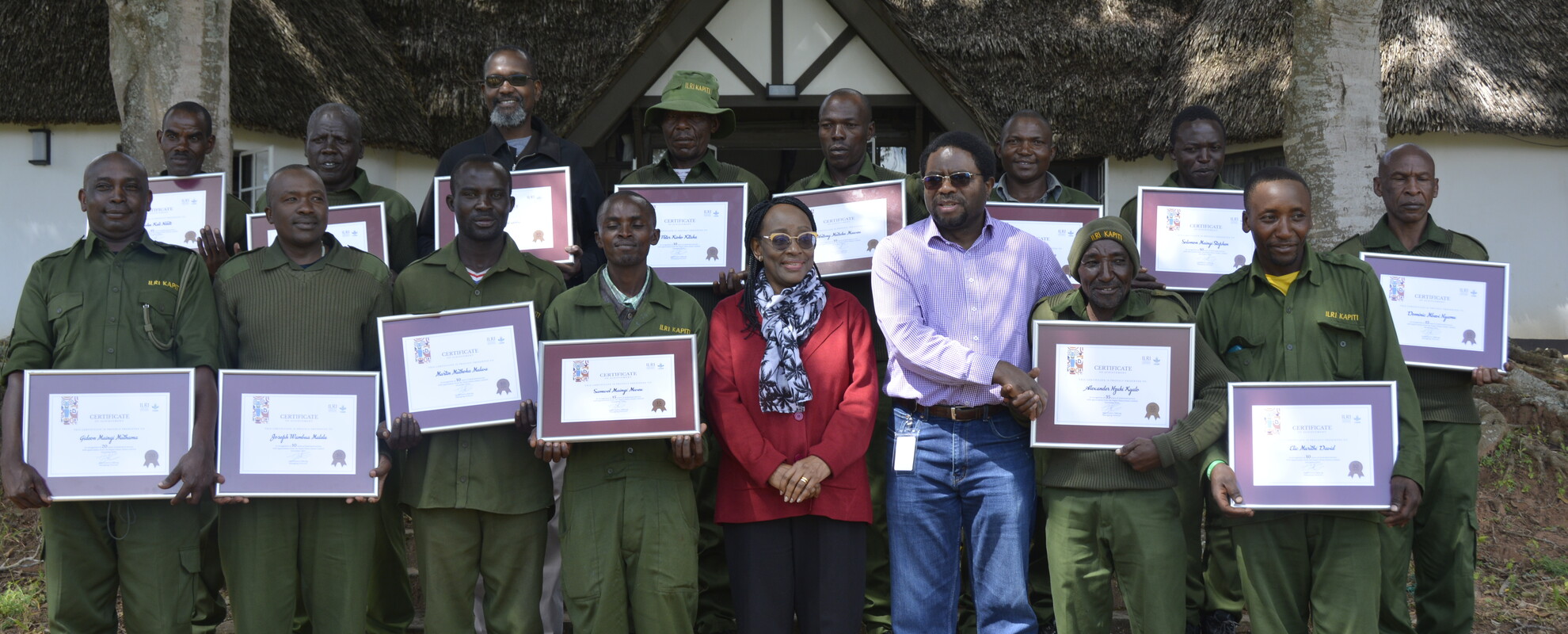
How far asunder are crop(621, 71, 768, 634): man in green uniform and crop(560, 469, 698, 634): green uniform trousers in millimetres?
792

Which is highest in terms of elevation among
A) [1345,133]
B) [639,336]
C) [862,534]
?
[1345,133]

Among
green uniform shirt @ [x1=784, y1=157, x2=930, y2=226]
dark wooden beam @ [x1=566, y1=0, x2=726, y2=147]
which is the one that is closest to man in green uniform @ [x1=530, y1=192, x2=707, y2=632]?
green uniform shirt @ [x1=784, y1=157, x2=930, y2=226]

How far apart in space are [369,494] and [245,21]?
8.87 m

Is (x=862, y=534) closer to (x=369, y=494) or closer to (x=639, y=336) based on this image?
(x=639, y=336)

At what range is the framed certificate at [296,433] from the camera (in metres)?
4.30

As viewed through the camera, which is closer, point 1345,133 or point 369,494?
point 369,494

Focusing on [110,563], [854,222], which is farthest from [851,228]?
[110,563]

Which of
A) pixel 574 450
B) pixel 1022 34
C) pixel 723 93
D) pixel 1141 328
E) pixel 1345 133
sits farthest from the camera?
pixel 1022 34

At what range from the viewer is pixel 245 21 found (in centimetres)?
1152

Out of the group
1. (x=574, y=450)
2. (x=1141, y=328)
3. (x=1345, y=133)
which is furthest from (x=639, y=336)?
(x=1345, y=133)

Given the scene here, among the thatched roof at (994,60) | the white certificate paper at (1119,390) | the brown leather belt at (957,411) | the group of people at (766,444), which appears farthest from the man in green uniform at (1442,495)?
the thatched roof at (994,60)

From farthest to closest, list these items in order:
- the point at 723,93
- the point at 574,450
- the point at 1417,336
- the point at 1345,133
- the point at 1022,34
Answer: the point at 1022,34
the point at 723,93
the point at 1345,133
the point at 1417,336
the point at 574,450

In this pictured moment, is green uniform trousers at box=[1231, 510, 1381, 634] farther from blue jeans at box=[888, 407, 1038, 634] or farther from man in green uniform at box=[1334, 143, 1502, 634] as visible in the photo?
blue jeans at box=[888, 407, 1038, 634]

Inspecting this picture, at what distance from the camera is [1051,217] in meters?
5.41
